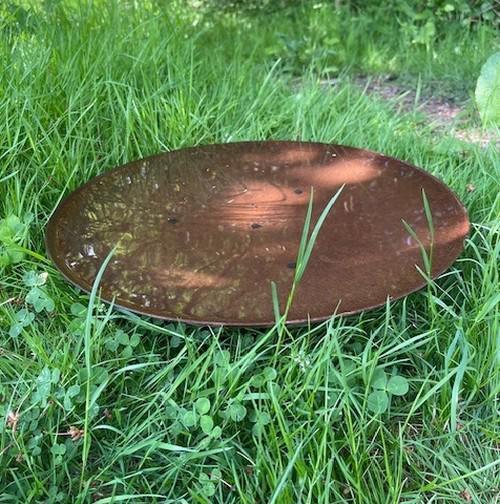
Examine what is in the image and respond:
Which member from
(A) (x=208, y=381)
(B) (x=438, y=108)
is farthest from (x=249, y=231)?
(B) (x=438, y=108)

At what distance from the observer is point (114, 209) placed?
219 cm

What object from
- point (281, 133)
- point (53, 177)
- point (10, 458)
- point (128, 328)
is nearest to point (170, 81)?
point (281, 133)

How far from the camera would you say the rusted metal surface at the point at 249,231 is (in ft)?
5.89

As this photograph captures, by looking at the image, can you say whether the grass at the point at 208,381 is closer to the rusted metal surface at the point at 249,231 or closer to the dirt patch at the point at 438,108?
the rusted metal surface at the point at 249,231

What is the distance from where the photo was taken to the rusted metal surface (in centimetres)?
179

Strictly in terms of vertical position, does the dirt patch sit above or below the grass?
above

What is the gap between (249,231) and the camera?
208 centimetres

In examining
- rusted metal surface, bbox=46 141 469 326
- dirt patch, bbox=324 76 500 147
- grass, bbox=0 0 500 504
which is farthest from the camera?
dirt patch, bbox=324 76 500 147

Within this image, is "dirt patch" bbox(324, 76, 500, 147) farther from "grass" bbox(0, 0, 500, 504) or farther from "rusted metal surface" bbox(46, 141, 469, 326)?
"rusted metal surface" bbox(46, 141, 469, 326)

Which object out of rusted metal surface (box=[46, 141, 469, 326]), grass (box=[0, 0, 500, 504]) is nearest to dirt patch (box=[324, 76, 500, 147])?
grass (box=[0, 0, 500, 504])

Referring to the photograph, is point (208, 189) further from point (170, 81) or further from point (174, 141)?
point (170, 81)

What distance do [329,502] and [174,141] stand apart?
1663mm

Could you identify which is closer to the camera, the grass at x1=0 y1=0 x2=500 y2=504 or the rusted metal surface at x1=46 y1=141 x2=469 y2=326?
the grass at x1=0 y1=0 x2=500 y2=504

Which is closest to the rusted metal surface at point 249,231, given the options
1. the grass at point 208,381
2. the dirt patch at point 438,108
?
the grass at point 208,381
